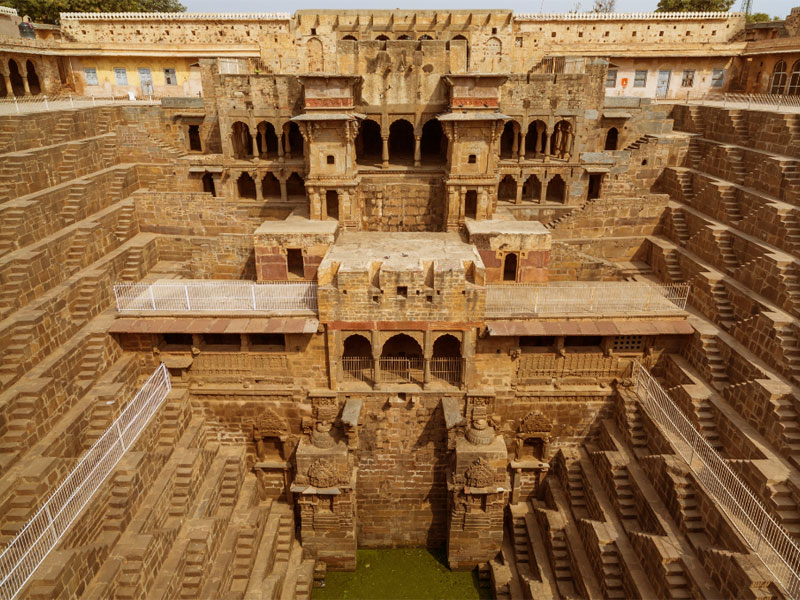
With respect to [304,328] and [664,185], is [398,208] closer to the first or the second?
[304,328]

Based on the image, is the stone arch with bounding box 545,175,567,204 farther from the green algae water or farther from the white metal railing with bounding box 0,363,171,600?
the white metal railing with bounding box 0,363,171,600

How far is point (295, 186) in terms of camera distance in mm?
30266

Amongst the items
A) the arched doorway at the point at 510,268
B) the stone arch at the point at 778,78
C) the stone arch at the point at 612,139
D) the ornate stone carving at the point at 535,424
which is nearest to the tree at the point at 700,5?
the stone arch at the point at 778,78

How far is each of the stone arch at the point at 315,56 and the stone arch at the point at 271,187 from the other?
7.06m

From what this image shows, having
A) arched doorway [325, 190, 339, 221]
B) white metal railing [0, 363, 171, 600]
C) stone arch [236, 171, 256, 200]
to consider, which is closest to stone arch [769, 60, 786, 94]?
arched doorway [325, 190, 339, 221]

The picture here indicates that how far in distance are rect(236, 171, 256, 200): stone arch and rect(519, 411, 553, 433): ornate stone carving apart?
737 inches

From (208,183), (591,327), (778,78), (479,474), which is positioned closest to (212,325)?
(479,474)

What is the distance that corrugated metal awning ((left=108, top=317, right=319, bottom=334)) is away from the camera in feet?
60.0

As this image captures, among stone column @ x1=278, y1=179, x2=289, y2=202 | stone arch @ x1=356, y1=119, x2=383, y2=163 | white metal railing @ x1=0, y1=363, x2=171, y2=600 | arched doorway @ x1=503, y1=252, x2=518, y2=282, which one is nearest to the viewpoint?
white metal railing @ x1=0, y1=363, x2=171, y2=600

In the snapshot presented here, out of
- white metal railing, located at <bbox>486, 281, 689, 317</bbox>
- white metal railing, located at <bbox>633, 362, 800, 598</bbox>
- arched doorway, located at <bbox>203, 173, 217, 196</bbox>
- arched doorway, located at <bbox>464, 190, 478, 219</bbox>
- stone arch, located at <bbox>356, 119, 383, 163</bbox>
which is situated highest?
stone arch, located at <bbox>356, 119, 383, 163</bbox>

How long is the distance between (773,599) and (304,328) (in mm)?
14299

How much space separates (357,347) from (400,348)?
172 cm

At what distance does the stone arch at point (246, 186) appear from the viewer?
2939cm

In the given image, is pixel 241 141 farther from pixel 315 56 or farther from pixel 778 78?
pixel 778 78
